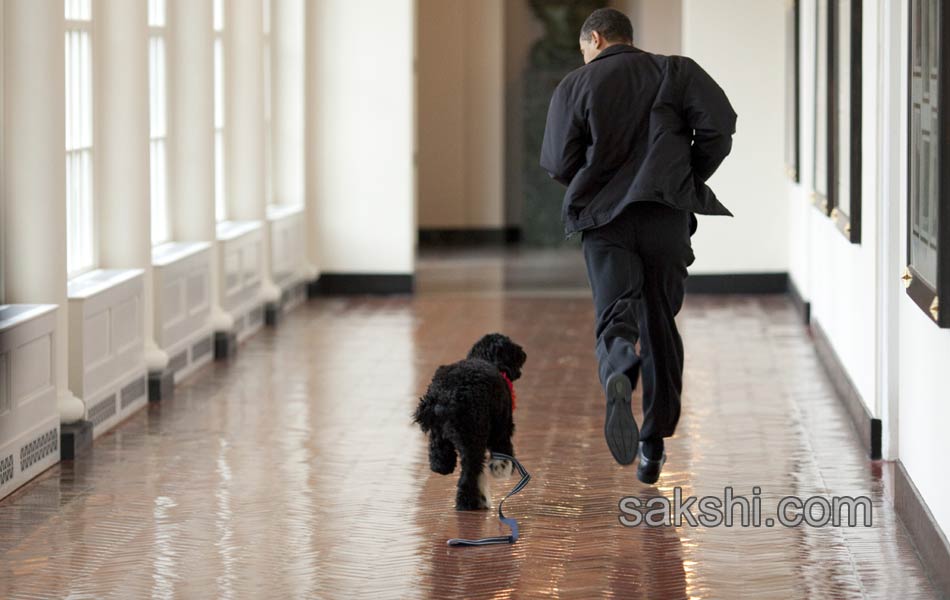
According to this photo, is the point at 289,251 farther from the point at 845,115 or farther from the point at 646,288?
the point at 646,288

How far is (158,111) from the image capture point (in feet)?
27.9

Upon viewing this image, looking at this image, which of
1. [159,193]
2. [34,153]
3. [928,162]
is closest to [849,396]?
[928,162]

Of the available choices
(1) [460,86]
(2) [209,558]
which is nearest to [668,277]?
(2) [209,558]

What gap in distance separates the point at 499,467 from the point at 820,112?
444cm

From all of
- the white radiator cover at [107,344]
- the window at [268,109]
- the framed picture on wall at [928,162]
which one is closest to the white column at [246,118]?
the window at [268,109]

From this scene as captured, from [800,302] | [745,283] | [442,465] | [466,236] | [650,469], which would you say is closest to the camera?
[442,465]

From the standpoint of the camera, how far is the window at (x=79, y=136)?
7.06 metres

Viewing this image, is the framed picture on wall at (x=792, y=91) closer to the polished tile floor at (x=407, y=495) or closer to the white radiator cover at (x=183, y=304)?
the polished tile floor at (x=407, y=495)

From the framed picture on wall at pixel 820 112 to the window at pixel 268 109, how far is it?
407 cm

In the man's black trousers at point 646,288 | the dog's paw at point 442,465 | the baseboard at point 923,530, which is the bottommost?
the baseboard at point 923,530

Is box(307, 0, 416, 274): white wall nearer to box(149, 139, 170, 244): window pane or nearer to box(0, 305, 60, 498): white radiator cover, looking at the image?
box(149, 139, 170, 244): window pane

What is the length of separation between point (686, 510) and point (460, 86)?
40.1 ft

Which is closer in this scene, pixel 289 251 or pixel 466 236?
pixel 289 251

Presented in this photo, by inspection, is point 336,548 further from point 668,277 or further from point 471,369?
point 668,277
